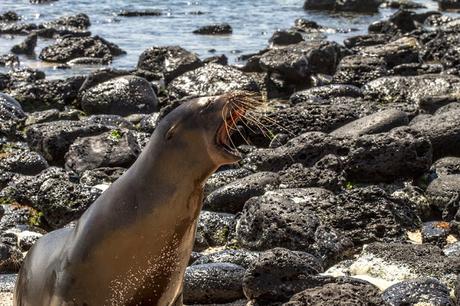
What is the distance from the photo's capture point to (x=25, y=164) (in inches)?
576

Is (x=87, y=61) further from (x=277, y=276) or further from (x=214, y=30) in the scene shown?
(x=277, y=276)

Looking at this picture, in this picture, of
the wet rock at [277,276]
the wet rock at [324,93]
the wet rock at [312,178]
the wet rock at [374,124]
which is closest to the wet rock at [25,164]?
the wet rock at [312,178]

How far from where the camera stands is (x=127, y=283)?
17.6 ft

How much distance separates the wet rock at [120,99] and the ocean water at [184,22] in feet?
18.3

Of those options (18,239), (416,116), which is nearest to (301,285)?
(18,239)

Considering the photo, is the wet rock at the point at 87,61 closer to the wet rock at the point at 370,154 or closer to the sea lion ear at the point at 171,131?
the wet rock at the point at 370,154

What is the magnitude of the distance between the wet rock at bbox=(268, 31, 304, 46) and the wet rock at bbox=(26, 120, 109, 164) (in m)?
13.5

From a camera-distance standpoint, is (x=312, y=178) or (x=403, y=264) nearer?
(x=403, y=264)

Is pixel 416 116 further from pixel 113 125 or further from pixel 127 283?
pixel 127 283

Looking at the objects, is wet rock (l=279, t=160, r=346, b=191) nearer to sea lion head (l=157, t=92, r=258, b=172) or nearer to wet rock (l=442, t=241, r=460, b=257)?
wet rock (l=442, t=241, r=460, b=257)

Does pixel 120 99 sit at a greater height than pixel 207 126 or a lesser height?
lesser

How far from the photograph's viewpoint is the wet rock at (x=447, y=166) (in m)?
13.0

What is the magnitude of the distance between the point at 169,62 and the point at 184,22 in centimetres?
1342

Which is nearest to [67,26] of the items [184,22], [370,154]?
[184,22]
